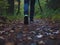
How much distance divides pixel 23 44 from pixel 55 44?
2.20 ft

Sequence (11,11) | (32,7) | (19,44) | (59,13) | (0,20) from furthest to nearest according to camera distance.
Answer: (11,11), (59,13), (32,7), (0,20), (19,44)

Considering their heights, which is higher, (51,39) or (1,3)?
(1,3)

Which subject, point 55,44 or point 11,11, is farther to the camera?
point 11,11

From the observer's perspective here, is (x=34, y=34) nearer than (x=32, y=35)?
No

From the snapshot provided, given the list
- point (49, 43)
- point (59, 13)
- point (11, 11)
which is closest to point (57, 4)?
point (59, 13)

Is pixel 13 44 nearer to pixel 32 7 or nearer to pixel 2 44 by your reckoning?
pixel 2 44

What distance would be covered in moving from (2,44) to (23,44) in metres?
0.44

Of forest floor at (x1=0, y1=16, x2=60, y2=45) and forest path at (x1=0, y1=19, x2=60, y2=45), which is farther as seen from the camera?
forest path at (x1=0, y1=19, x2=60, y2=45)

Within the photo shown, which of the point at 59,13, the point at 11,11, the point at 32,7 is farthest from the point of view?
the point at 11,11

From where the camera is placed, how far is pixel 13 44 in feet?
15.2

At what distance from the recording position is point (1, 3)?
9.59m

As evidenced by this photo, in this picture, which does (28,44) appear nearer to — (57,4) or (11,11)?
(57,4)

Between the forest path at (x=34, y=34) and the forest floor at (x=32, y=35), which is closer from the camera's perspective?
the forest floor at (x=32, y=35)

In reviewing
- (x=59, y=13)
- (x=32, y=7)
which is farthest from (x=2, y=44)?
(x=59, y=13)
